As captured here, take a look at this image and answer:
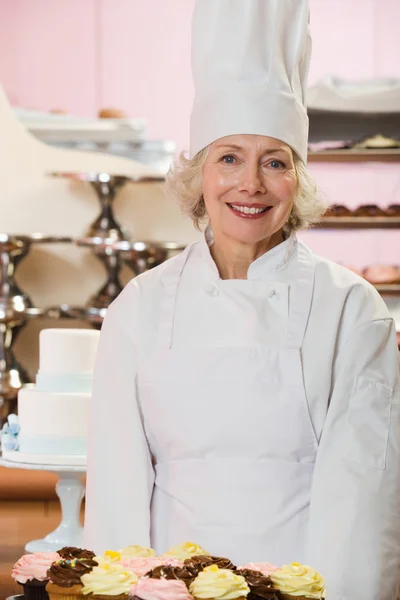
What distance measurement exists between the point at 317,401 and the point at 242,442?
137mm

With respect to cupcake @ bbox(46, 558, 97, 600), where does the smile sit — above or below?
above

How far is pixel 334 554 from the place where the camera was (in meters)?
1.74

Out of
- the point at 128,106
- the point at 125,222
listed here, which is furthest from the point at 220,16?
the point at 128,106

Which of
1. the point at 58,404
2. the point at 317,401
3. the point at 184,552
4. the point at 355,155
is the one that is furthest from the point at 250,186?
the point at 355,155

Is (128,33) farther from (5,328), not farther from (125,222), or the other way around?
(5,328)

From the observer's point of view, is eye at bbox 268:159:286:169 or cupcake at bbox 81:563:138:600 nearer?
cupcake at bbox 81:563:138:600

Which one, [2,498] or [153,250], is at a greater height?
[153,250]

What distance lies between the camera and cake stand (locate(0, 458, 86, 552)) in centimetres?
273

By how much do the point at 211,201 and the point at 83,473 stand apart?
1168 millimetres

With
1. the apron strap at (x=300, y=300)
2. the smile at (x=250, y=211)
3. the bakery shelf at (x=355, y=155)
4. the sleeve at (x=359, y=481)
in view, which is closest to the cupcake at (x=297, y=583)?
the sleeve at (x=359, y=481)

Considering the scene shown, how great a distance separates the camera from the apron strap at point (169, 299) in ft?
6.16

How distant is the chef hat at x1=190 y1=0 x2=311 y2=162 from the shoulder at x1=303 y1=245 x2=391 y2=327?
222mm

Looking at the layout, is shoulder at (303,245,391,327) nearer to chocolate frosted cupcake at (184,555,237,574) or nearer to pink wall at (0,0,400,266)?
chocolate frosted cupcake at (184,555,237,574)

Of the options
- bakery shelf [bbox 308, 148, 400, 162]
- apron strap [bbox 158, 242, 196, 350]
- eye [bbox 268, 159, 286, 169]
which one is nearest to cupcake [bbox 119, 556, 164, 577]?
apron strap [bbox 158, 242, 196, 350]
